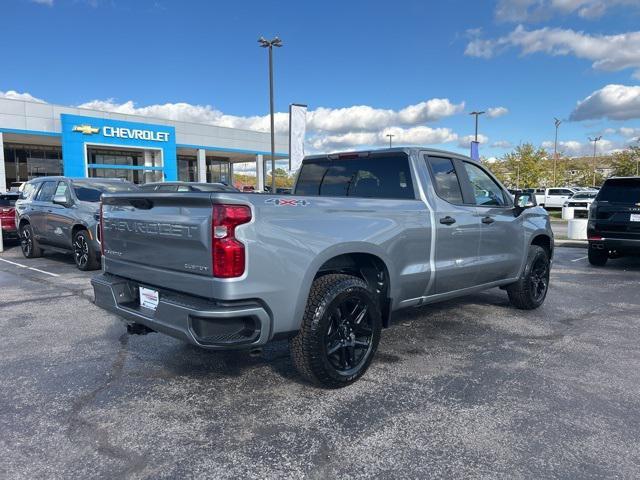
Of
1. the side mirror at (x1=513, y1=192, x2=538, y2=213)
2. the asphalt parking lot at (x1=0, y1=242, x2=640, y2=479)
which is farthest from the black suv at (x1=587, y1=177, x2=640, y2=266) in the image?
the side mirror at (x1=513, y1=192, x2=538, y2=213)

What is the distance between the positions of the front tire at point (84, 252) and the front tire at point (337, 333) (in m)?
6.64

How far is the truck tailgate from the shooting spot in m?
3.06

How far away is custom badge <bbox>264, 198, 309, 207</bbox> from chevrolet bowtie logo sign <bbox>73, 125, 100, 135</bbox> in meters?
30.1

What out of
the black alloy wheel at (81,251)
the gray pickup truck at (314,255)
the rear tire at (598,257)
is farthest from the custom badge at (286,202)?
the rear tire at (598,257)

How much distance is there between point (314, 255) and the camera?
3.38m

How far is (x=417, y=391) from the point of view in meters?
3.63

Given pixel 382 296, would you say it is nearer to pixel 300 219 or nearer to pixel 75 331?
pixel 300 219

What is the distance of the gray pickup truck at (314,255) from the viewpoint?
3027mm

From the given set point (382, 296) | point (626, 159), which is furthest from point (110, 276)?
point (626, 159)

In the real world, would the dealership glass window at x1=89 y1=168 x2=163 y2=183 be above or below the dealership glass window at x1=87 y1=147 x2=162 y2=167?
below

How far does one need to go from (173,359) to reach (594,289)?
642 centimetres

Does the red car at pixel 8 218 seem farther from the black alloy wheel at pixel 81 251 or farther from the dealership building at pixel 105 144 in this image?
the dealership building at pixel 105 144

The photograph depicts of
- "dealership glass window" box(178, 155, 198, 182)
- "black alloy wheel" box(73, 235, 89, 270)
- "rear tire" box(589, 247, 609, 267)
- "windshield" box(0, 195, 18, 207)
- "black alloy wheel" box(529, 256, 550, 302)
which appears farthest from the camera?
"dealership glass window" box(178, 155, 198, 182)

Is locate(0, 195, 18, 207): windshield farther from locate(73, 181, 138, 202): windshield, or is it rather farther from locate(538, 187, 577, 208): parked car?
locate(538, 187, 577, 208): parked car
